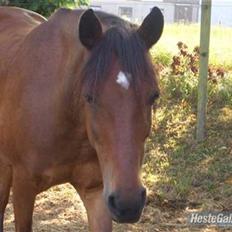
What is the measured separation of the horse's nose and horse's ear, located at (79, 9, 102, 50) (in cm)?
71

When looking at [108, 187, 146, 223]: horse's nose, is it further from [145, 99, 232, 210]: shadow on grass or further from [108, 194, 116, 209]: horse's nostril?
[145, 99, 232, 210]: shadow on grass

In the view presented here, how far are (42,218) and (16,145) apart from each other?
1.48 m

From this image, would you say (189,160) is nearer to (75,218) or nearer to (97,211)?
(75,218)

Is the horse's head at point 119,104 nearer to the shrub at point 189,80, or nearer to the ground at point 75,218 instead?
the ground at point 75,218

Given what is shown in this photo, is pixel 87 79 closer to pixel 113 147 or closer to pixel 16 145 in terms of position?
pixel 113 147

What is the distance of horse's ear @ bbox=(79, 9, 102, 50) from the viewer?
7.61 feet

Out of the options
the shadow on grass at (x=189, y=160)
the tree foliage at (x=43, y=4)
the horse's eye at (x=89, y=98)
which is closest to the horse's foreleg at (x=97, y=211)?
the horse's eye at (x=89, y=98)

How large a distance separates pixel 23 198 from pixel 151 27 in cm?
129

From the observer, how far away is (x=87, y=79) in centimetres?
231

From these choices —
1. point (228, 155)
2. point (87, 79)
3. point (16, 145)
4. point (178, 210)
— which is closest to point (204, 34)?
point (228, 155)

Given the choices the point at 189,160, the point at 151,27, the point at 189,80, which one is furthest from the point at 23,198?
the point at 189,80

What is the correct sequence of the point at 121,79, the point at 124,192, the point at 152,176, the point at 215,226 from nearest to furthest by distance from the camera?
the point at 124,192
the point at 121,79
the point at 215,226
the point at 152,176

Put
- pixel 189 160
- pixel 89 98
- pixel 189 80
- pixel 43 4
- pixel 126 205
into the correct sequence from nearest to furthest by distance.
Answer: pixel 126 205 → pixel 89 98 → pixel 189 160 → pixel 43 4 → pixel 189 80

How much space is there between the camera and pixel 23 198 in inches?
121
